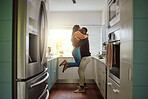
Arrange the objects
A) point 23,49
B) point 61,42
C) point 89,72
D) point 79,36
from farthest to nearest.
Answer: point 61,42
point 89,72
point 79,36
point 23,49

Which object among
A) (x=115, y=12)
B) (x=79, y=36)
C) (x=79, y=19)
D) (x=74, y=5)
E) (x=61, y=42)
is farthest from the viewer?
(x=61, y=42)

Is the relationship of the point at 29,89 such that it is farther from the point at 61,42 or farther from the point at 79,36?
the point at 61,42

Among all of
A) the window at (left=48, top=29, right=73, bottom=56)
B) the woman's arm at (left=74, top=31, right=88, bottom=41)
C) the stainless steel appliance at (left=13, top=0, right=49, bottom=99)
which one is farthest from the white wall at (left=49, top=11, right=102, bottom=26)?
the stainless steel appliance at (left=13, top=0, right=49, bottom=99)

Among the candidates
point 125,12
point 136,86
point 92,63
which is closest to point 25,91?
point 136,86

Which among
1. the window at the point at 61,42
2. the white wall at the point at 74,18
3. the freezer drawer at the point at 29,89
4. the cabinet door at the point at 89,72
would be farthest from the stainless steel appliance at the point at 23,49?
the window at the point at 61,42

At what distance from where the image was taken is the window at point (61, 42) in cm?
587

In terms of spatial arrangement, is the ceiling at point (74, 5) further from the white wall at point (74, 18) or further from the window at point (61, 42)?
the window at point (61, 42)

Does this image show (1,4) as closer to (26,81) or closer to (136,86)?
(26,81)

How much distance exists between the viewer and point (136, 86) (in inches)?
56.2

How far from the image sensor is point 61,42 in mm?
5914

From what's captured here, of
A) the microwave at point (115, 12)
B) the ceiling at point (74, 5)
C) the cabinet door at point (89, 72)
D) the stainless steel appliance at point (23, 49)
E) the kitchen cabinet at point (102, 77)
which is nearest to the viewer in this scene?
the stainless steel appliance at point (23, 49)

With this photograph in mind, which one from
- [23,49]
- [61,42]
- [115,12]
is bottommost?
[23,49]

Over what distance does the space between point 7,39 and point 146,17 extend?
122 centimetres

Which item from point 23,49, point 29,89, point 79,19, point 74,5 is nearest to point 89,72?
point 79,19
